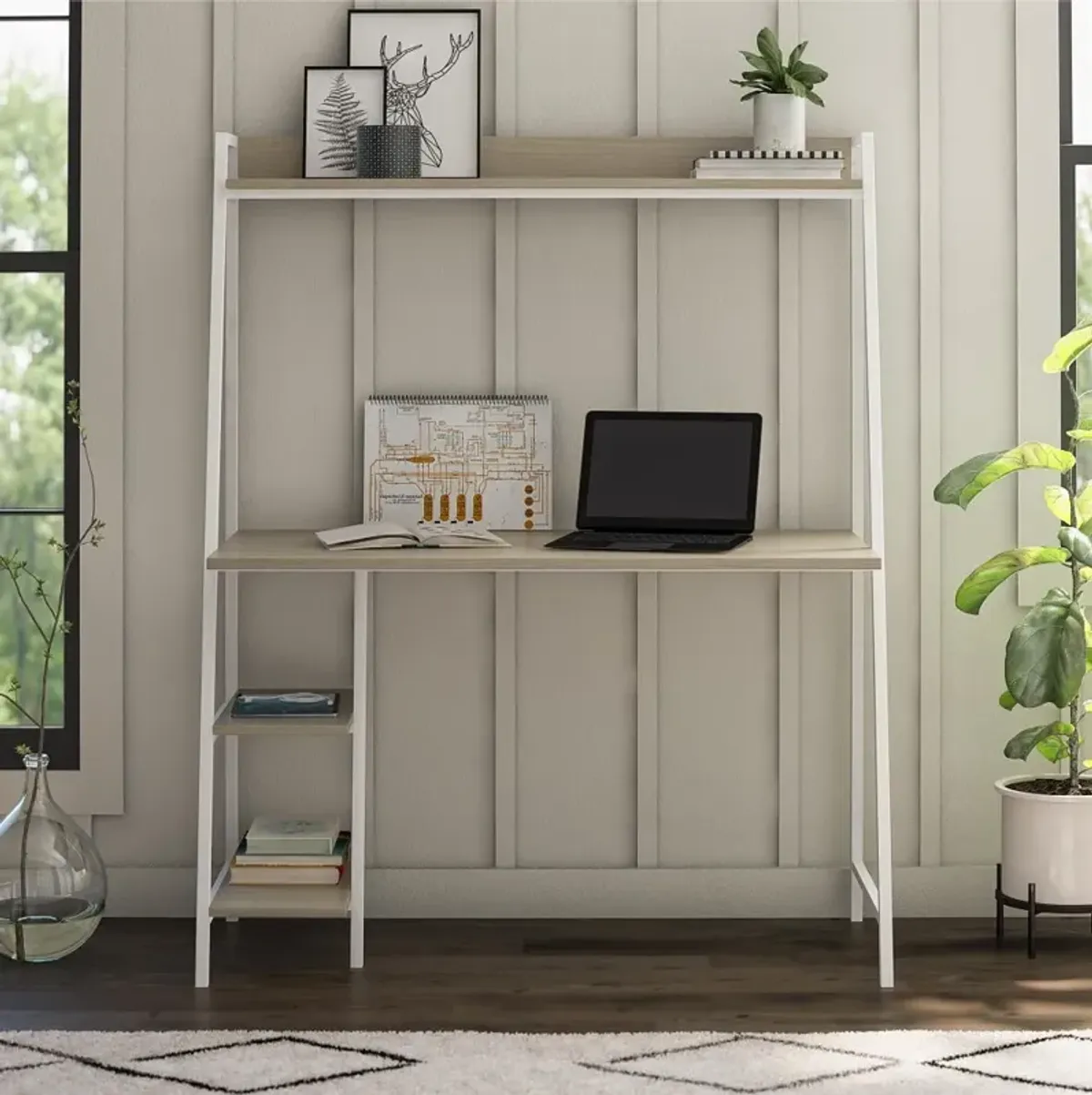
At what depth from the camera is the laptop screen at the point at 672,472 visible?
314cm

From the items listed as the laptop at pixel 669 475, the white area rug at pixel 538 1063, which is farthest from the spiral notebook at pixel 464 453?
the white area rug at pixel 538 1063

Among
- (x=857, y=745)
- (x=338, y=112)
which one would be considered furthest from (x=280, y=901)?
(x=338, y=112)

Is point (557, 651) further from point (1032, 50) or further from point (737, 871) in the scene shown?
point (1032, 50)

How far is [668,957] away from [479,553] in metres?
0.93

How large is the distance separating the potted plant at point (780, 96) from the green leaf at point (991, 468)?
73 cm

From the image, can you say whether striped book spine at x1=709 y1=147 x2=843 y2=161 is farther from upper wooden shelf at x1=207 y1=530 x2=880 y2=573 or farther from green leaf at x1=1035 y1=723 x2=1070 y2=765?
green leaf at x1=1035 y1=723 x2=1070 y2=765

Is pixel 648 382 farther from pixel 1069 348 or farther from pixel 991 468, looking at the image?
pixel 1069 348

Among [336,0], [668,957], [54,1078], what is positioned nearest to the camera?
[54,1078]

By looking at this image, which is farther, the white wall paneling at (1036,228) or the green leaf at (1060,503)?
the white wall paneling at (1036,228)

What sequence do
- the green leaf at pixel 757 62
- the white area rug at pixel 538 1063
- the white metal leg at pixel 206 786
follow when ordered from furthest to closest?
the green leaf at pixel 757 62 → the white metal leg at pixel 206 786 → the white area rug at pixel 538 1063

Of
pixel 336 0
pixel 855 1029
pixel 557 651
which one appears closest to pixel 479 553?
pixel 557 651

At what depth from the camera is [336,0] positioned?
330cm

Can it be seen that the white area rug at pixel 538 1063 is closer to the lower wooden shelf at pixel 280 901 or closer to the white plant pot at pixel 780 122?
the lower wooden shelf at pixel 280 901

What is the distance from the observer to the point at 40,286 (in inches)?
132
